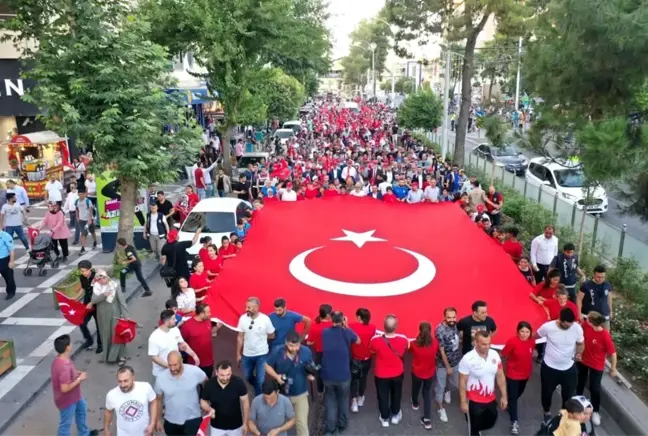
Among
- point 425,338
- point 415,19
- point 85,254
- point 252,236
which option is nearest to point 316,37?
point 415,19

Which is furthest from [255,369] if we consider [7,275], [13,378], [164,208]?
[164,208]

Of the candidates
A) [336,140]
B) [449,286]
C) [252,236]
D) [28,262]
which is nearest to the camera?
[449,286]

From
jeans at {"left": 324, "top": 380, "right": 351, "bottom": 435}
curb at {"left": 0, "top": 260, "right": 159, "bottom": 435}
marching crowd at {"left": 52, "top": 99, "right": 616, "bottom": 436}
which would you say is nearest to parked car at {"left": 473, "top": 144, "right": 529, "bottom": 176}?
curb at {"left": 0, "top": 260, "right": 159, "bottom": 435}

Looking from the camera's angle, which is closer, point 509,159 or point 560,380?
point 560,380

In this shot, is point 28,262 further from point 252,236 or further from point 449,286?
point 449,286

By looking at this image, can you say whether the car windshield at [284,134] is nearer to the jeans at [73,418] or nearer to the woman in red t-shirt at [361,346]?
the woman in red t-shirt at [361,346]

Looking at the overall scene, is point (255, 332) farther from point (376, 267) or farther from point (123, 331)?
point (376, 267)
